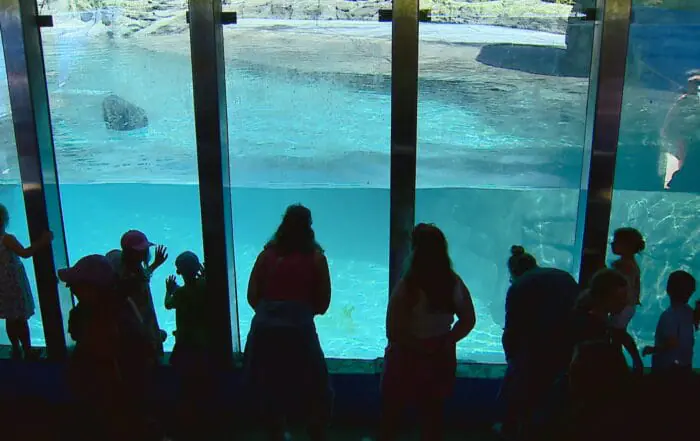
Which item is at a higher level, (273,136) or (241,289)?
(273,136)

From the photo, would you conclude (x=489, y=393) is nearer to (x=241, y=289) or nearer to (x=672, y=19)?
(x=672, y=19)

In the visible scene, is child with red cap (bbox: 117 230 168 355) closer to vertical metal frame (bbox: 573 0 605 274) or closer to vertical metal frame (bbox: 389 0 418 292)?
vertical metal frame (bbox: 389 0 418 292)

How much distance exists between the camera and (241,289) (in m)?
12.7

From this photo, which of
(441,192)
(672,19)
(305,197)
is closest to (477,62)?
(672,19)

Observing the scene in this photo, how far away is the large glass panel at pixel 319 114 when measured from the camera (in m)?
6.12

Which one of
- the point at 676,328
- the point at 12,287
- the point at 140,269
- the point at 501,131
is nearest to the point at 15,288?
the point at 12,287

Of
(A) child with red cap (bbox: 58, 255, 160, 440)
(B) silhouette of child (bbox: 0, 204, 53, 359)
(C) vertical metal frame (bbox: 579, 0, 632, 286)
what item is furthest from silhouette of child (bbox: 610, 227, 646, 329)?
(B) silhouette of child (bbox: 0, 204, 53, 359)

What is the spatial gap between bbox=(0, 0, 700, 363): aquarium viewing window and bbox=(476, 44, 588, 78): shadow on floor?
0.13 ft

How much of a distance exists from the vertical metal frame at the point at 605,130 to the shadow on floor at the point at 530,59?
4015mm

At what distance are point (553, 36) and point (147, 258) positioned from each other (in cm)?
503

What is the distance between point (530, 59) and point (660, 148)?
2.71 meters

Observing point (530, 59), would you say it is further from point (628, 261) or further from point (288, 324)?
point (288, 324)

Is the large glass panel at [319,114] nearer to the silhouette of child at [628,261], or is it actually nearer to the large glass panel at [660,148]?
the silhouette of child at [628,261]

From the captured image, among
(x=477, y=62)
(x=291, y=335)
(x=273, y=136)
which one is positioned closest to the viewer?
(x=291, y=335)
